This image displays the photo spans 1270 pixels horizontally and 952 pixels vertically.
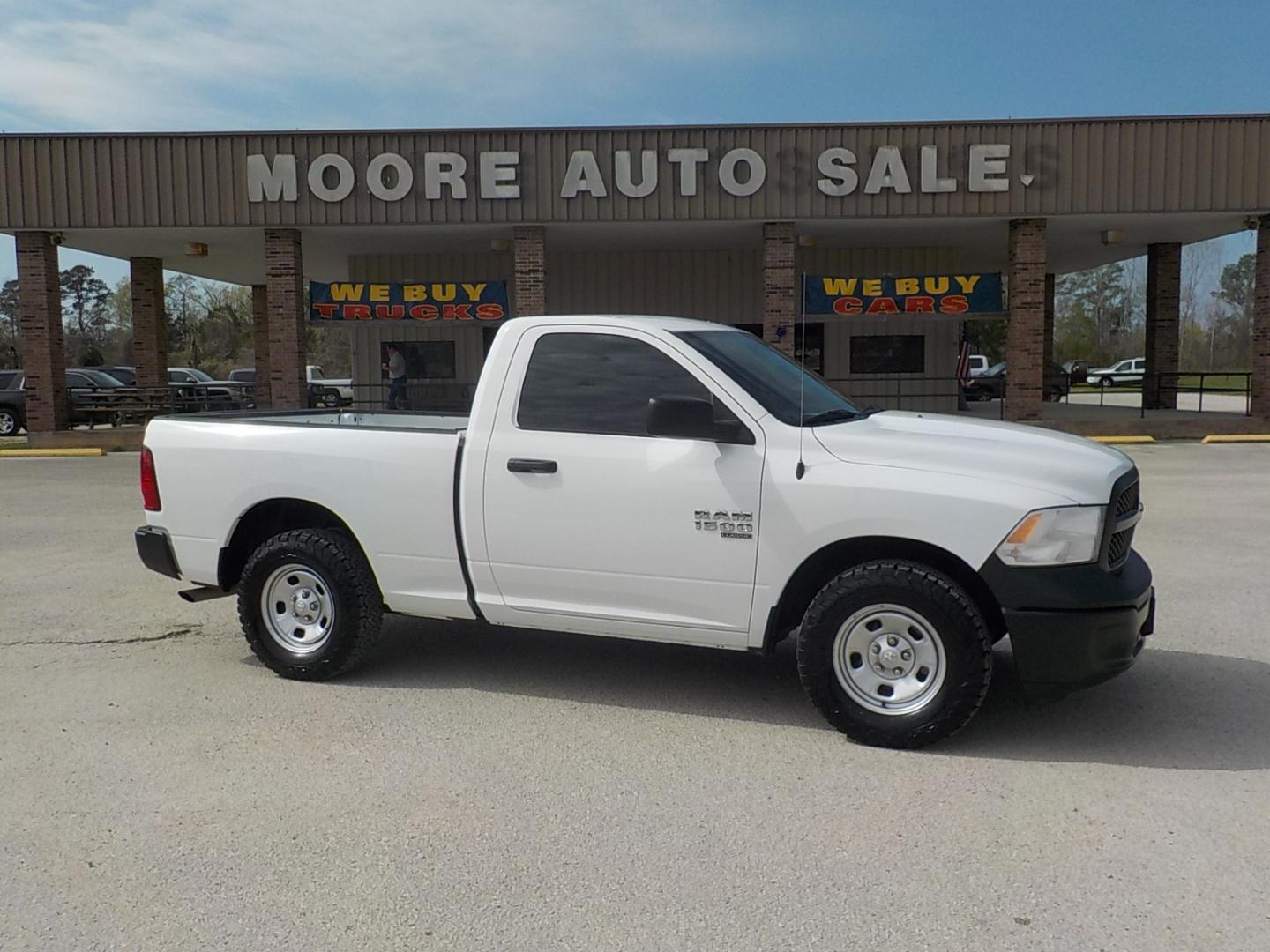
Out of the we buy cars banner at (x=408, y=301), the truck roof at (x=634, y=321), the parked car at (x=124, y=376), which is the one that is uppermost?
the we buy cars banner at (x=408, y=301)

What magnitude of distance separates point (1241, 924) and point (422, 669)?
406 cm

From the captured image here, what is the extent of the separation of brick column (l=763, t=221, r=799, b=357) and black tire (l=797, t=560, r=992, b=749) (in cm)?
1548

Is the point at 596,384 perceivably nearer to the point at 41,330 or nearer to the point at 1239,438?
the point at 1239,438

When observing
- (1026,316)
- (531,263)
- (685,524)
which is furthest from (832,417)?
(1026,316)

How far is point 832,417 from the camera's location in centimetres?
529

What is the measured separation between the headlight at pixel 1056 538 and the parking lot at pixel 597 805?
87 cm

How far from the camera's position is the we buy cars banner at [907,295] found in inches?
796

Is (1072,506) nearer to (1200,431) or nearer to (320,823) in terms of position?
(320,823)

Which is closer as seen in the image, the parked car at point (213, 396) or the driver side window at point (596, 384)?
the driver side window at point (596, 384)

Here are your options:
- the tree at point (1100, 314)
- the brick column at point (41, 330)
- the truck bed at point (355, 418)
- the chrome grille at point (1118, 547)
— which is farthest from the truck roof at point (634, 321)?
the tree at point (1100, 314)

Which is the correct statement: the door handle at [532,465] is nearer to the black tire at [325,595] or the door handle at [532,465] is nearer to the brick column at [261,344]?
the black tire at [325,595]

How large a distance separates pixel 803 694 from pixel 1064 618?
149 cm

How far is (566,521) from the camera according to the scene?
5.12 m

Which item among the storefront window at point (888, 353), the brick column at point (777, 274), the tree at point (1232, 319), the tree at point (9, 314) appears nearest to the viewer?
the brick column at point (777, 274)
